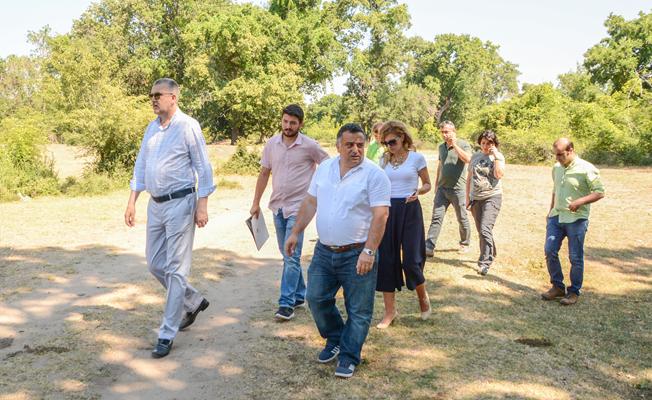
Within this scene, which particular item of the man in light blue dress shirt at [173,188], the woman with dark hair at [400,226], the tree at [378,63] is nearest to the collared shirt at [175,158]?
the man in light blue dress shirt at [173,188]

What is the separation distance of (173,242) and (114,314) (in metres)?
1.37

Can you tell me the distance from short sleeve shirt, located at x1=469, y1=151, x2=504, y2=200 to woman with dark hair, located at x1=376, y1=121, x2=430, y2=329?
2060 millimetres

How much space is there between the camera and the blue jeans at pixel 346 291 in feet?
12.4

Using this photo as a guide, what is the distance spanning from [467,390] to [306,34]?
1205 inches

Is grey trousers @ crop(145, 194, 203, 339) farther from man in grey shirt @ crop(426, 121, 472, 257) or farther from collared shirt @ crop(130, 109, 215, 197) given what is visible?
man in grey shirt @ crop(426, 121, 472, 257)

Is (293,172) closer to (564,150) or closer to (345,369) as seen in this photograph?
(345,369)

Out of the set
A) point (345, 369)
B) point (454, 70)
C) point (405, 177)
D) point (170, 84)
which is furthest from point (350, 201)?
point (454, 70)

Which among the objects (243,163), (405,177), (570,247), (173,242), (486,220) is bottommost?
(243,163)

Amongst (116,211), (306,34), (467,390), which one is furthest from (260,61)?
(467,390)

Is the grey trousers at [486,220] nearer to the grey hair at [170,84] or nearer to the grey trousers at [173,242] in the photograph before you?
the grey trousers at [173,242]

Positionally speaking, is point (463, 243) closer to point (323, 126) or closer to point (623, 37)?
point (623, 37)

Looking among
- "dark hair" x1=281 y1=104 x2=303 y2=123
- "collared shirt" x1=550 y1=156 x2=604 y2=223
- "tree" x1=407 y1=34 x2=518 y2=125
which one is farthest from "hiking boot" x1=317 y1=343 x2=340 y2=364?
"tree" x1=407 y1=34 x2=518 y2=125

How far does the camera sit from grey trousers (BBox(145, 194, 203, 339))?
432 centimetres

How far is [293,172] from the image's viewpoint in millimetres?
5109
